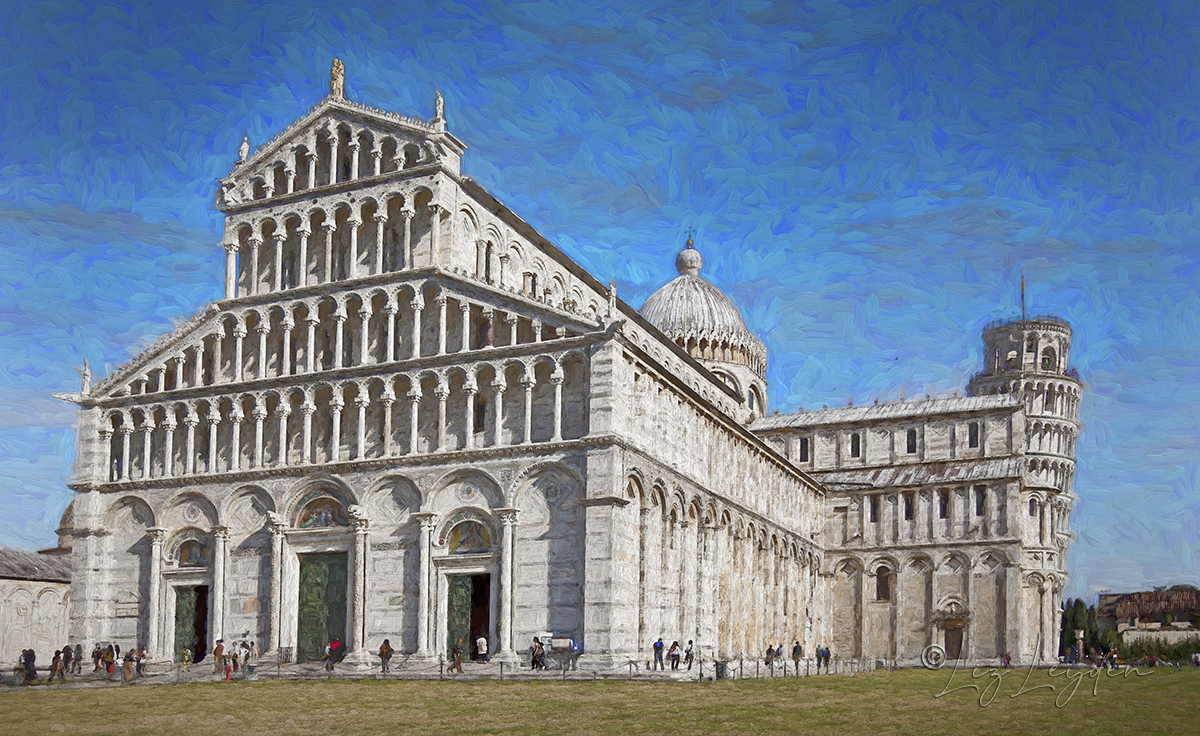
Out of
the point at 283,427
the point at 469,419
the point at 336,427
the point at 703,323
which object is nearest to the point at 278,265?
the point at 283,427

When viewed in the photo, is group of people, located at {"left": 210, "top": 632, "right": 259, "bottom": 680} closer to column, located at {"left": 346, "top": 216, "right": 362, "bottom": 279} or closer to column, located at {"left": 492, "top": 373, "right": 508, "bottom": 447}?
column, located at {"left": 492, "top": 373, "right": 508, "bottom": 447}

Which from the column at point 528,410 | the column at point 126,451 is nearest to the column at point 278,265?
the column at point 126,451

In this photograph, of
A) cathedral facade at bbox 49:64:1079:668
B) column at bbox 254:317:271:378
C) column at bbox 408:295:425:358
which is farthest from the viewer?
column at bbox 254:317:271:378

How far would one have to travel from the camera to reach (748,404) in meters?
80.6

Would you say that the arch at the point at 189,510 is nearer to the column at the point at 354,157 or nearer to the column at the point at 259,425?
the column at the point at 259,425

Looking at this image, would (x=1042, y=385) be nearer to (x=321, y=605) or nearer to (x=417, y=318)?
(x=417, y=318)

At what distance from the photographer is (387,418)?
4581cm

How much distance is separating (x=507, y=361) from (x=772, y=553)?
22522 millimetres

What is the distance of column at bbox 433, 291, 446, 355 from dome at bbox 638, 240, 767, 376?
1394 inches

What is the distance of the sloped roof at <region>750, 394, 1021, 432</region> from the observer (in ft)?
241

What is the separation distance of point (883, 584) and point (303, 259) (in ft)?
130

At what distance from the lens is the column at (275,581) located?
149 ft

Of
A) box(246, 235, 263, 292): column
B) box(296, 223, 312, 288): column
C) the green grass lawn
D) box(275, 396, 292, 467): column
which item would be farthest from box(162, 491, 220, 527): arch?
the green grass lawn

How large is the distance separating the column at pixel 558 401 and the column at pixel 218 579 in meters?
14.8
